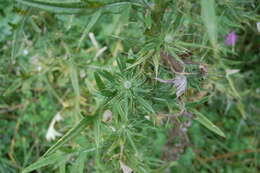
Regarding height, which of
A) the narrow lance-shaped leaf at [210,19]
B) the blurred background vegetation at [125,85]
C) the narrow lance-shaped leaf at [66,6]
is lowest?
the blurred background vegetation at [125,85]

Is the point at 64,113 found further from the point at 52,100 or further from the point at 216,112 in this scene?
the point at 216,112

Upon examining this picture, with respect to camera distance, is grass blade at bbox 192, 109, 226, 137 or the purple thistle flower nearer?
grass blade at bbox 192, 109, 226, 137

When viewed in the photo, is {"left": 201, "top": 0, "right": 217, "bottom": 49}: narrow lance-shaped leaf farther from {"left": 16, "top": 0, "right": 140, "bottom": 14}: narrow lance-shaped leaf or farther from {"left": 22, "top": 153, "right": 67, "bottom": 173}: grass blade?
{"left": 22, "top": 153, "right": 67, "bottom": 173}: grass blade

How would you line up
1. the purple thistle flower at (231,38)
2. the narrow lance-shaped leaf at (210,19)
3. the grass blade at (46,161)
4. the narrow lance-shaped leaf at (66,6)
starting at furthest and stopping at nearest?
the purple thistle flower at (231,38) < the grass blade at (46,161) < the narrow lance-shaped leaf at (66,6) < the narrow lance-shaped leaf at (210,19)

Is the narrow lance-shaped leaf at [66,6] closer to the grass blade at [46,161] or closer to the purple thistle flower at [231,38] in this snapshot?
the grass blade at [46,161]

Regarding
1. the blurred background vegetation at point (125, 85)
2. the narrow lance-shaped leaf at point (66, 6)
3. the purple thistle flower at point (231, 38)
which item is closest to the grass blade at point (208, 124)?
the blurred background vegetation at point (125, 85)

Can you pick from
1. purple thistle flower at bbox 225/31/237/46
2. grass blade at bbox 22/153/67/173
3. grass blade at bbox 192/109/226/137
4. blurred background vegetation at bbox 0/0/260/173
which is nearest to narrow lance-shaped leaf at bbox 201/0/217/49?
blurred background vegetation at bbox 0/0/260/173

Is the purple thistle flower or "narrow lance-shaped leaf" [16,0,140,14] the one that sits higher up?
"narrow lance-shaped leaf" [16,0,140,14]

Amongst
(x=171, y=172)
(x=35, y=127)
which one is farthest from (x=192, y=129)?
(x=35, y=127)

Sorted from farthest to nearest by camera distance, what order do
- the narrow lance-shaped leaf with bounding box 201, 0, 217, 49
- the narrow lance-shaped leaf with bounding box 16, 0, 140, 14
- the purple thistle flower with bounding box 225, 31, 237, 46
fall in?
the purple thistle flower with bounding box 225, 31, 237, 46, the narrow lance-shaped leaf with bounding box 16, 0, 140, 14, the narrow lance-shaped leaf with bounding box 201, 0, 217, 49
